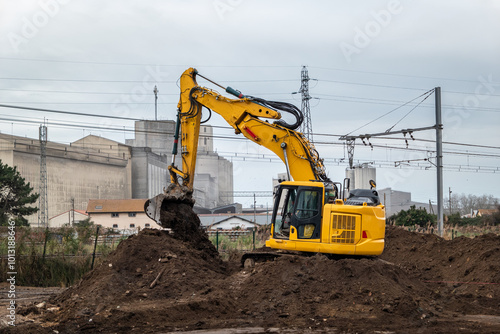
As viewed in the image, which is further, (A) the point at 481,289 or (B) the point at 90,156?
(B) the point at 90,156

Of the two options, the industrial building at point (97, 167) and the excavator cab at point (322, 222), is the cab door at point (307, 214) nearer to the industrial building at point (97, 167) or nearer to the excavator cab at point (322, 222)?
the excavator cab at point (322, 222)

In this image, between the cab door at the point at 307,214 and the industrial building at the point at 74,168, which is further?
the industrial building at the point at 74,168

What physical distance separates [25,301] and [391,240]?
13581mm

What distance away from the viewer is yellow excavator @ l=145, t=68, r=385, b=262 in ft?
46.8

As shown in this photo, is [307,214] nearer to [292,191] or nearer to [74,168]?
[292,191]

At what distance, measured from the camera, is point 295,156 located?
15.8m

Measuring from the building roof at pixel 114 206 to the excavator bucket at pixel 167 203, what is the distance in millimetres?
42612

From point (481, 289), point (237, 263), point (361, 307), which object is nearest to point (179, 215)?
point (237, 263)

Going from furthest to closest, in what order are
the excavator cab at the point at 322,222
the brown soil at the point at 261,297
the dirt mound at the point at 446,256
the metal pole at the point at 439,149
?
the metal pole at the point at 439,149
the dirt mound at the point at 446,256
the excavator cab at the point at 322,222
the brown soil at the point at 261,297

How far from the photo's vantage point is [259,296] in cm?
1300

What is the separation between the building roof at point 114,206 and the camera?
58.6 meters

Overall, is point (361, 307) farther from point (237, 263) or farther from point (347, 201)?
point (237, 263)

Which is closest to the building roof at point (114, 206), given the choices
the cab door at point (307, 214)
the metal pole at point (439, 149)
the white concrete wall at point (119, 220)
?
the white concrete wall at point (119, 220)

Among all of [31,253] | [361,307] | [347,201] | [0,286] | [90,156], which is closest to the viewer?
[361,307]
